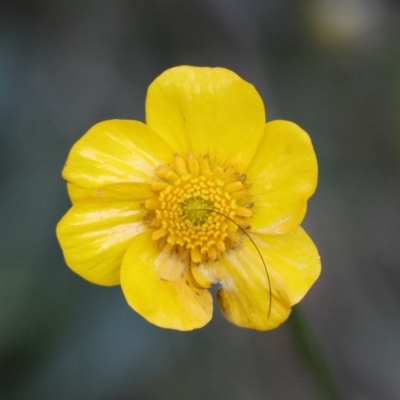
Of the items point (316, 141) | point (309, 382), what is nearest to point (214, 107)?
point (316, 141)

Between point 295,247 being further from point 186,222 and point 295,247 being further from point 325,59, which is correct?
point 325,59

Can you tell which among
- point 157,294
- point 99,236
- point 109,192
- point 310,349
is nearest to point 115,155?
point 109,192

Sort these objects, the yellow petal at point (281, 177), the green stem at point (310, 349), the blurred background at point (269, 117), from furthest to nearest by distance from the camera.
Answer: the blurred background at point (269, 117) < the green stem at point (310, 349) < the yellow petal at point (281, 177)

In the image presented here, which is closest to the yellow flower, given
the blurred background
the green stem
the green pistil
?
the green pistil

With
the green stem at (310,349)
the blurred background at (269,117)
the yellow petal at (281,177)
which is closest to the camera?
the yellow petal at (281,177)

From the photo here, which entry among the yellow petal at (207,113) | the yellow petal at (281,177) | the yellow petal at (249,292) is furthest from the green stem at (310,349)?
the yellow petal at (207,113)

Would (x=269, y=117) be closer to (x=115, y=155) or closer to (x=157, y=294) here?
(x=115, y=155)

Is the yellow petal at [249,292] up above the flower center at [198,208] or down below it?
below

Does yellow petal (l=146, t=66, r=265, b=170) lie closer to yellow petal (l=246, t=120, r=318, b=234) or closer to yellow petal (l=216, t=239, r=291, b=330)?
yellow petal (l=246, t=120, r=318, b=234)

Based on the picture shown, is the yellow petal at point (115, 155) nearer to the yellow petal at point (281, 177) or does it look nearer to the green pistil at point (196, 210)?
the green pistil at point (196, 210)
